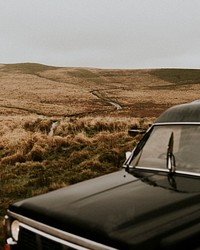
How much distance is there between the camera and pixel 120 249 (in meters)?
2.47

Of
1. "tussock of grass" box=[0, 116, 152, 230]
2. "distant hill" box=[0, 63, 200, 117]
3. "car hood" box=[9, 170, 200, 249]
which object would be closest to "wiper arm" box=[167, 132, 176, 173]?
"car hood" box=[9, 170, 200, 249]

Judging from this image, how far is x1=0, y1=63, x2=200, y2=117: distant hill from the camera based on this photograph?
62.7 metres

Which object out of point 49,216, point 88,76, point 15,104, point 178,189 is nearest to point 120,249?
point 49,216

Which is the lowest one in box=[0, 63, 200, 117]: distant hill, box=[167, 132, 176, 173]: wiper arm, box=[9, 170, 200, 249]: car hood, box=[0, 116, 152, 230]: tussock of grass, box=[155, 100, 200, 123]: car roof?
box=[0, 63, 200, 117]: distant hill

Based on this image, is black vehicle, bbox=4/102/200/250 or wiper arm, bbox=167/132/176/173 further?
wiper arm, bbox=167/132/176/173

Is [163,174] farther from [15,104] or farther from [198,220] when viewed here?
[15,104]

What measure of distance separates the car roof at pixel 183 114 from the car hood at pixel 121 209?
0.78 metres

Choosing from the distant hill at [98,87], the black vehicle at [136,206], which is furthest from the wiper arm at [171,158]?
the distant hill at [98,87]

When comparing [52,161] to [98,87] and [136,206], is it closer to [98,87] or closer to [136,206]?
[136,206]

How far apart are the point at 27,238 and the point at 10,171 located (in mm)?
7598

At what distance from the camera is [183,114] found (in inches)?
168

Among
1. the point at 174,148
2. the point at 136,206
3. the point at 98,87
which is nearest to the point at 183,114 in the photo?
the point at 174,148

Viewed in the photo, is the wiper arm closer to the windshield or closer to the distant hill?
the windshield

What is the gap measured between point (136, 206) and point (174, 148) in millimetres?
1243
